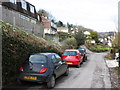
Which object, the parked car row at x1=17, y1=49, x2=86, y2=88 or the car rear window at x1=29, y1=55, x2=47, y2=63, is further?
the car rear window at x1=29, y1=55, x2=47, y2=63

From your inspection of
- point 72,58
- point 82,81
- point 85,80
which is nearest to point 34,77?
point 82,81

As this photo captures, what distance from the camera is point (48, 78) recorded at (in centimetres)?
549

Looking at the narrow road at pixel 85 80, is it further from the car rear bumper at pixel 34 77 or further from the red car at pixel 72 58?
the red car at pixel 72 58

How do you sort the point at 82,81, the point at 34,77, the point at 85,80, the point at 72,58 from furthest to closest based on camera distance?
1. the point at 72,58
2. the point at 85,80
3. the point at 82,81
4. the point at 34,77

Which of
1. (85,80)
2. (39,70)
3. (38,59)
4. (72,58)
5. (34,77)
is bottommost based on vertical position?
(85,80)

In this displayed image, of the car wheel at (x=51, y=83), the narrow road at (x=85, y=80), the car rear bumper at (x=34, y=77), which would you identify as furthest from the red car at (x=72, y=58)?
the car rear bumper at (x=34, y=77)

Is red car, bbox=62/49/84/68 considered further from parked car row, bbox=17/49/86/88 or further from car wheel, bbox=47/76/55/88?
car wheel, bbox=47/76/55/88

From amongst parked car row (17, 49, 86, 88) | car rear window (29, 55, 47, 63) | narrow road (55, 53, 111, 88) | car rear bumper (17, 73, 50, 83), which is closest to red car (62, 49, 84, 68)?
narrow road (55, 53, 111, 88)

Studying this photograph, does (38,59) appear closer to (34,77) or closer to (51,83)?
(34,77)

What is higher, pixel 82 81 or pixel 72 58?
pixel 72 58

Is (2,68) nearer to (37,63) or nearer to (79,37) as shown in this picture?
(37,63)

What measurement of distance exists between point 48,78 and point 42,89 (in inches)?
23.8

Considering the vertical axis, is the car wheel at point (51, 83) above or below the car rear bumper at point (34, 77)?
below

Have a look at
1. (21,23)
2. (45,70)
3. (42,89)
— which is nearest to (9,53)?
(45,70)
